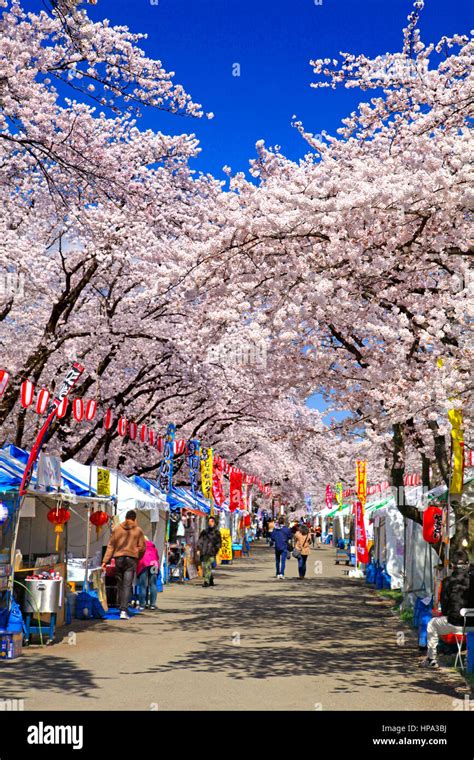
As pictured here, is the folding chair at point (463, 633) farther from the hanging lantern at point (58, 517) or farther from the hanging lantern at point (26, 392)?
the hanging lantern at point (26, 392)

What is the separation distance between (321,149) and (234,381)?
40.5ft

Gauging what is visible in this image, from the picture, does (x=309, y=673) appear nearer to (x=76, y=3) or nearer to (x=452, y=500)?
(x=452, y=500)

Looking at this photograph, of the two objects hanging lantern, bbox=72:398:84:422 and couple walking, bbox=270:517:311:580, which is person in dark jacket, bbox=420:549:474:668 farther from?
couple walking, bbox=270:517:311:580

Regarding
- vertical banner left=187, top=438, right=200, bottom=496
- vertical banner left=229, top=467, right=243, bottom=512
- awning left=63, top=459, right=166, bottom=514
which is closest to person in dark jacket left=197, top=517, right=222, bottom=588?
awning left=63, top=459, right=166, bottom=514

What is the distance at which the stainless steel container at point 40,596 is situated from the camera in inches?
508

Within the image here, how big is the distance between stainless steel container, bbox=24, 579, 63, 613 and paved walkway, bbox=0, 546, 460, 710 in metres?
0.59

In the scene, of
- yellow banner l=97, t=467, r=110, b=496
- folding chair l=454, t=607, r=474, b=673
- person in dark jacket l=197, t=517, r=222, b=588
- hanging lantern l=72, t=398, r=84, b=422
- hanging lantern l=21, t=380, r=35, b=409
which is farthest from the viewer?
person in dark jacket l=197, t=517, r=222, b=588

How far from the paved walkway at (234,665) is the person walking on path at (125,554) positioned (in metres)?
0.54

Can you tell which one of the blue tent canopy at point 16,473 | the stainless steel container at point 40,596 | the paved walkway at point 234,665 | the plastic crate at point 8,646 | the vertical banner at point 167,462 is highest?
the vertical banner at point 167,462

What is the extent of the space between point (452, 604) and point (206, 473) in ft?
68.4

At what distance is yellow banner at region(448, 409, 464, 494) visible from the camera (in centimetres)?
1184

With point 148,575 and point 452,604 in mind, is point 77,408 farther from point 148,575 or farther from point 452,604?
point 452,604

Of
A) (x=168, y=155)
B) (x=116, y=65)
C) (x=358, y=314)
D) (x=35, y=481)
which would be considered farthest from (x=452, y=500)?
(x=168, y=155)

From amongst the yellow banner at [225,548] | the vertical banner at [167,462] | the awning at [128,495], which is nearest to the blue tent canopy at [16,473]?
the awning at [128,495]
